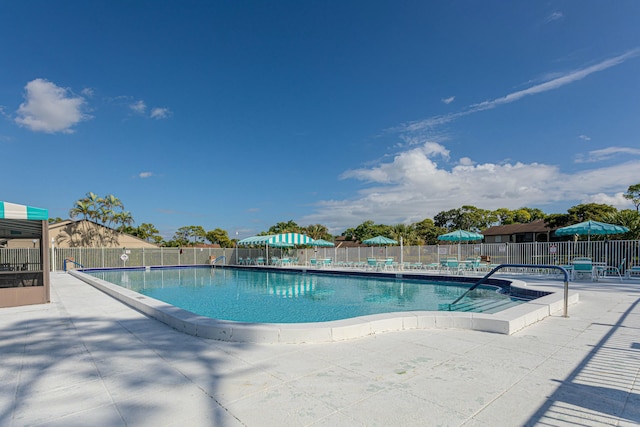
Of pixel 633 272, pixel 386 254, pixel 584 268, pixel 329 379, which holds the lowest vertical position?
pixel 386 254

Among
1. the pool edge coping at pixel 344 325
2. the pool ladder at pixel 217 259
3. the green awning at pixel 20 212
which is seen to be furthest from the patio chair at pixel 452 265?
the pool ladder at pixel 217 259

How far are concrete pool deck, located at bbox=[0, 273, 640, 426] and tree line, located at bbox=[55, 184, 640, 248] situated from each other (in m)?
18.6

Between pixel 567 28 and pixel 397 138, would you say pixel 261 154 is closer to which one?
pixel 397 138

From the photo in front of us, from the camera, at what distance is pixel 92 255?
2397cm

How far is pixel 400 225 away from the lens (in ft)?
136

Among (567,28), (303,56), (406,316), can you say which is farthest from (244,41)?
(406,316)

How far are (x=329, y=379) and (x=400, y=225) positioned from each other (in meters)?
39.5

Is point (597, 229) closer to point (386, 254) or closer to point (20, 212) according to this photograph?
point (386, 254)

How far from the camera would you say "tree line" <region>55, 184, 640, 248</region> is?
98.1ft

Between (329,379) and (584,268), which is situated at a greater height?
(329,379)

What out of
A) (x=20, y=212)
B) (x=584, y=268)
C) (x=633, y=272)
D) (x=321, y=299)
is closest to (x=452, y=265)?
(x=584, y=268)

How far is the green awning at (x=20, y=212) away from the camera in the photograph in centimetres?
691

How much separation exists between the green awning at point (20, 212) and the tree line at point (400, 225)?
78.4 feet

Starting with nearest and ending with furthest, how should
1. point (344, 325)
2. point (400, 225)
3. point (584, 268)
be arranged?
point (344, 325) < point (584, 268) < point (400, 225)
